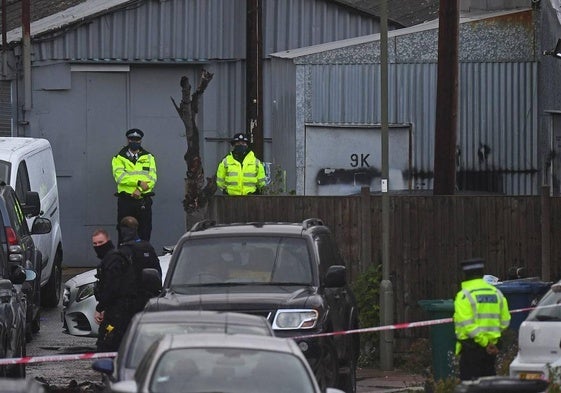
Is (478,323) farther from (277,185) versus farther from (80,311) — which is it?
(277,185)

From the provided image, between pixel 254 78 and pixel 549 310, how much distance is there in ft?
40.8

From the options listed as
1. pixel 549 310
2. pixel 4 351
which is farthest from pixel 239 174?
pixel 549 310

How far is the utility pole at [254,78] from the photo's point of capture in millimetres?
22844

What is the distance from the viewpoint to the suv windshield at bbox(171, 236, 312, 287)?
1309 cm

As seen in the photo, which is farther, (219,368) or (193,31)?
(193,31)

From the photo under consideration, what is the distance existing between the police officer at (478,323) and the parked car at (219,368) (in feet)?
9.57

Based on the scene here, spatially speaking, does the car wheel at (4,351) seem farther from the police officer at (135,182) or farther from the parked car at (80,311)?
the police officer at (135,182)

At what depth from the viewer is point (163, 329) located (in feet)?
32.7

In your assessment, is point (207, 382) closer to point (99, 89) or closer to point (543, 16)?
point (543, 16)

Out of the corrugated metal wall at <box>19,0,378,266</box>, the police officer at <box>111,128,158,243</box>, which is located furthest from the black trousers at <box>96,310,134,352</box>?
the corrugated metal wall at <box>19,0,378,266</box>

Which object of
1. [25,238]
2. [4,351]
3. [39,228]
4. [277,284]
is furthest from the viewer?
[39,228]

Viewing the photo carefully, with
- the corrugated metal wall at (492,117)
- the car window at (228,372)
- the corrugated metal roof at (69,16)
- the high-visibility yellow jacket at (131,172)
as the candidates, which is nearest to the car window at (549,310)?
the car window at (228,372)

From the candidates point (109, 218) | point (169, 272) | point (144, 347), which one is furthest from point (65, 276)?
point (144, 347)

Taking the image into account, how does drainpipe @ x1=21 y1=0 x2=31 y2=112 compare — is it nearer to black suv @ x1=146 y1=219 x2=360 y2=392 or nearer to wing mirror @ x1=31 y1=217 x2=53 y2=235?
wing mirror @ x1=31 y1=217 x2=53 y2=235
